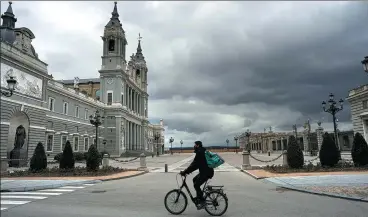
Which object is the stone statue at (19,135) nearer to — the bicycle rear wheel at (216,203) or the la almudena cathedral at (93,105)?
the la almudena cathedral at (93,105)

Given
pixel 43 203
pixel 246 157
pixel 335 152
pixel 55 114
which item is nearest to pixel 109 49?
pixel 55 114

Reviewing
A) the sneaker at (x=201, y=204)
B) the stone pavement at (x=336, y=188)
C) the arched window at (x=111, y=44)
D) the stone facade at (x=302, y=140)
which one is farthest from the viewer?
the arched window at (x=111, y=44)

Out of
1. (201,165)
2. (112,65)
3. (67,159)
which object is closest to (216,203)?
(201,165)

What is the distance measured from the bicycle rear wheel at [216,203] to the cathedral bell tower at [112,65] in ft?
218

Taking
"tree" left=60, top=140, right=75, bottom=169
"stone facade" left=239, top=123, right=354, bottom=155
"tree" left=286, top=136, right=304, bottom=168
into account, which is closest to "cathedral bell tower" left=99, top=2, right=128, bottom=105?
"stone facade" left=239, top=123, right=354, bottom=155

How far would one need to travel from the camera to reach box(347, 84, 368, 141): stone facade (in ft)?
153

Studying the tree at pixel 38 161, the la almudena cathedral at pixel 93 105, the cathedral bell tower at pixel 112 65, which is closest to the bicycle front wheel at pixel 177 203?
the la almudena cathedral at pixel 93 105

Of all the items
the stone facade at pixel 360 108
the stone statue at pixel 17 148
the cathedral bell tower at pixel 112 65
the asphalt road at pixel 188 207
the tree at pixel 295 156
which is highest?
the cathedral bell tower at pixel 112 65

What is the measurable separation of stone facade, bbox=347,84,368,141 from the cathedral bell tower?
47.4 metres

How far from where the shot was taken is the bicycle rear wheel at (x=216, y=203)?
8.80 m

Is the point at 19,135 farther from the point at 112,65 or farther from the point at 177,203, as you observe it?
the point at 112,65

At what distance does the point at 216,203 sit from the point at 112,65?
228 feet

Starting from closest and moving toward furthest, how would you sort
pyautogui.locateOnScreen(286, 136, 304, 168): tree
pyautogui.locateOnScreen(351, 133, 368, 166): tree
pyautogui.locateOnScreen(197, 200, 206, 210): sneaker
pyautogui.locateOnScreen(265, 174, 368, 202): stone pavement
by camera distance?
1. pyautogui.locateOnScreen(197, 200, 206, 210): sneaker
2. pyautogui.locateOnScreen(265, 174, 368, 202): stone pavement
3. pyautogui.locateOnScreen(351, 133, 368, 166): tree
4. pyautogui.locateOnScreen(286, 136, 304, 168): tree

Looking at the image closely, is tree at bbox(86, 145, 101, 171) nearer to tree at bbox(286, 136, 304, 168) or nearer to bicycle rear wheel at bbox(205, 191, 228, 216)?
tree at bbox(286, 136, 304, 168)
